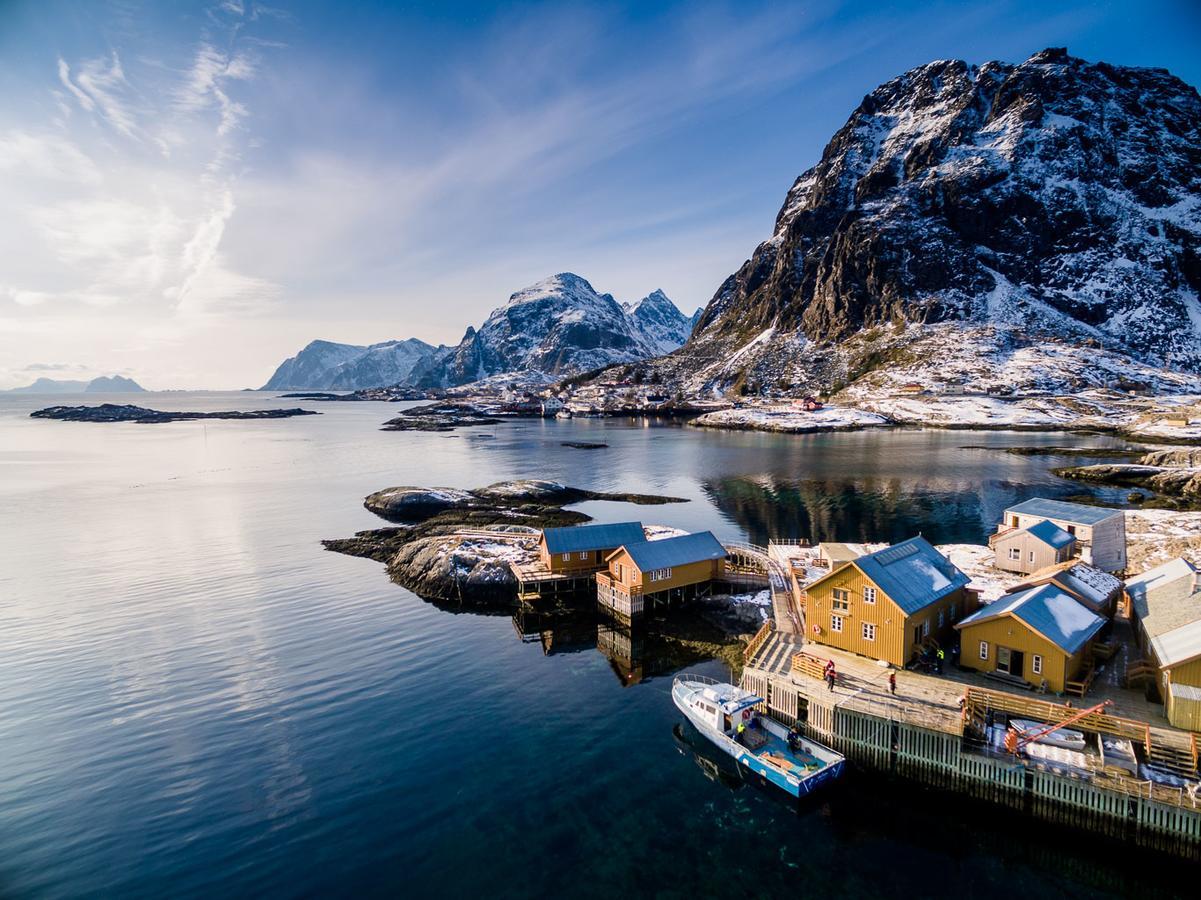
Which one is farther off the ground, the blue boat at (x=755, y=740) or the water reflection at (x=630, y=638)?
the blue boat at (x=755, y=740)

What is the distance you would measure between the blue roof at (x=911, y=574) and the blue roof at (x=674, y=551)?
58.3 feet

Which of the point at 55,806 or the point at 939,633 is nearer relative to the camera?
the point at 55,806

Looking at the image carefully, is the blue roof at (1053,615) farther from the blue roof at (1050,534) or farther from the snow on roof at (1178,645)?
the blue roof at (1050,534)

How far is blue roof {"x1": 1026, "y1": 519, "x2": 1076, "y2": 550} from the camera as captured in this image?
48.8 m

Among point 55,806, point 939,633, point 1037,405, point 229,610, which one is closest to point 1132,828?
point 939,633

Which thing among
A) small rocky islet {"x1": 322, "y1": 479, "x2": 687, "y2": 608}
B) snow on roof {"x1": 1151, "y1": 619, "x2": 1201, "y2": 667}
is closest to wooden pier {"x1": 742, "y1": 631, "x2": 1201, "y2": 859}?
snow on roof {"x1": 1151, "y1": 619, "x2": 1201, "y2": 667}

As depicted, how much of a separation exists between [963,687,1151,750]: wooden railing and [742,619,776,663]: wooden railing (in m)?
11.6

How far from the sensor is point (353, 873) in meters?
23.3

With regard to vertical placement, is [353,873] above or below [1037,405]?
below

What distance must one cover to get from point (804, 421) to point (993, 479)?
98.2 m

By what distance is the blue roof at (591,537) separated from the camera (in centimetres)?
5428

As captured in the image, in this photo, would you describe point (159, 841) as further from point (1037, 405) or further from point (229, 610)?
point (1037, 405)

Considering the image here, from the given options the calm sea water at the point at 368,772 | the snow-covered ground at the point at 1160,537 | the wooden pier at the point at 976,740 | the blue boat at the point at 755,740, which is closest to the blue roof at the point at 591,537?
the calm sea water at the point at 368,772

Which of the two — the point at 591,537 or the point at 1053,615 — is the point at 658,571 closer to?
the point at 591,537
